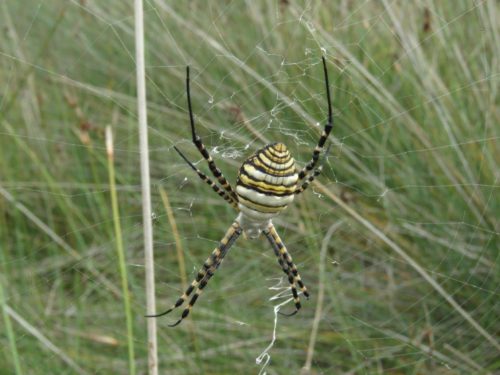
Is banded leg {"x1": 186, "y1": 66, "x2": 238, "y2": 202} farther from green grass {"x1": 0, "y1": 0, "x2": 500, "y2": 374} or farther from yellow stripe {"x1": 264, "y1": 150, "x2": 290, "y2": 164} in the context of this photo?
green grass {"x1": 0, "y1": 0, "x2": 500, "y2": 374}

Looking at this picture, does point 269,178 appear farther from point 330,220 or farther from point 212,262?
point 330,220

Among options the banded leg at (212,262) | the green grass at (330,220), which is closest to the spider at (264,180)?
the banded leg at (212,262)

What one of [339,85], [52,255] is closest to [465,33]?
[339,85]

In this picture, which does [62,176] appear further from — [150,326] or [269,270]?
[150,326]

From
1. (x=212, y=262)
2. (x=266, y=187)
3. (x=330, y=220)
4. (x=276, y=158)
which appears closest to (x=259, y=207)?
(x=266, y=187)

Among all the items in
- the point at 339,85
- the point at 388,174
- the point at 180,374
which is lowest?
the point at 180,374
